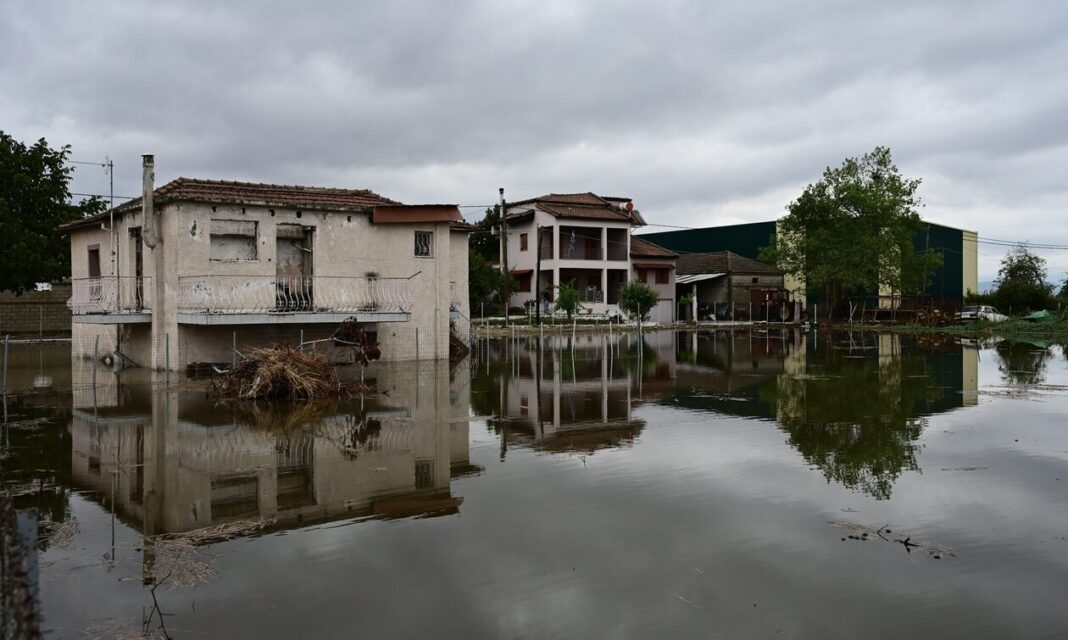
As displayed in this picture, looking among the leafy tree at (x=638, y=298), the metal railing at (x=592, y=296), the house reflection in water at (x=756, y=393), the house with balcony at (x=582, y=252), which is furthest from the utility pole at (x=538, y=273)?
the house reflection in water at (x=756, y=393)

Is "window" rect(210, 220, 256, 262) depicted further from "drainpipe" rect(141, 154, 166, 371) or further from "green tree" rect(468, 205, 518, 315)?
"green tree" rect(468, 205, 518, 315)

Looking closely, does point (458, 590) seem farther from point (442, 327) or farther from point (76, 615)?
point (442, 327)

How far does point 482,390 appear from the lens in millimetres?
17844

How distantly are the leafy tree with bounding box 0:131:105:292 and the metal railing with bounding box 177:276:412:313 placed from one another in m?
14.8

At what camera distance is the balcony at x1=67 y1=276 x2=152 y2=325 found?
2102cm

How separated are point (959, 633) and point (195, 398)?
1404cm

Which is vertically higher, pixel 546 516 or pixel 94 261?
pixel 94 261

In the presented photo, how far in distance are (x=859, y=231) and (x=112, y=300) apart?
1567 inches

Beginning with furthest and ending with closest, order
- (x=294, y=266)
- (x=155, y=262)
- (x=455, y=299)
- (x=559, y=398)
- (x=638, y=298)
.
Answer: (x=638, y=298)
(x=455, y=299)
(x=294, y=266)
(x=155, y=262)
(x=559, y=398)

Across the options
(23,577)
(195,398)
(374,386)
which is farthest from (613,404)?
(23,577)

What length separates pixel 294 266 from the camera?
2292 centimetres

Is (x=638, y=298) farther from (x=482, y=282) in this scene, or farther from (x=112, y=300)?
(x=112, y=300)

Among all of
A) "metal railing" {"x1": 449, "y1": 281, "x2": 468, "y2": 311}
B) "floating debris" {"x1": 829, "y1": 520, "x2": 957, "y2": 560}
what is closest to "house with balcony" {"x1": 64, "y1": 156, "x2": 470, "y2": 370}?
"metal railing" {"x1": 449, "y1": 281, "x2": 468, "y2": 311}

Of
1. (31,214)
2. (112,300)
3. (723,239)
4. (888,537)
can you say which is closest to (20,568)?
(888,537)
